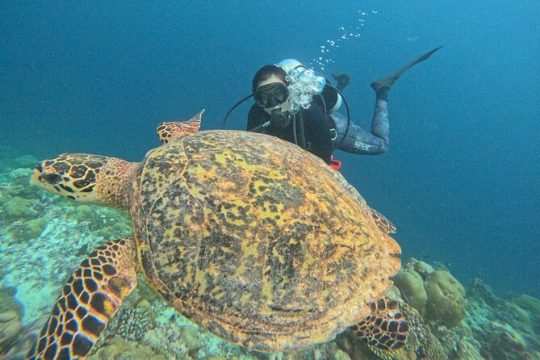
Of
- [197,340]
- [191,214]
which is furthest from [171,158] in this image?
[197,340]

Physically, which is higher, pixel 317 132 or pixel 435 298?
pixel 317 132

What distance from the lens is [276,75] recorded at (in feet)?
13.8

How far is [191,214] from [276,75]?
3.06 m

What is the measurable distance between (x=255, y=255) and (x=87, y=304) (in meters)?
1.29

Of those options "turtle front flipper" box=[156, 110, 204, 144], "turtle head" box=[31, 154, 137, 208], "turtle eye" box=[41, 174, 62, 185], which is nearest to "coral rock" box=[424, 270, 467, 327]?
"turtle front flipper" box=[156, 110, 204, 144]

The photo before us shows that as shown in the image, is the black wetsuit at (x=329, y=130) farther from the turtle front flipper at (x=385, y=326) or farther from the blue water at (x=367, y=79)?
the blue water at (x=367, y=79)

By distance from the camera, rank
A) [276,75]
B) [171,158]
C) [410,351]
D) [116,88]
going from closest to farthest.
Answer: [171,158] < [410,351] < [276,75] < [116,88]

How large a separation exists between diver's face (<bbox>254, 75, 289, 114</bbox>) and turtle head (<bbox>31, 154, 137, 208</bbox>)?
2.31m

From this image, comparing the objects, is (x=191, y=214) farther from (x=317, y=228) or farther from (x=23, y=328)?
(x=23, y=328)

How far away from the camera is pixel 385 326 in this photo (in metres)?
2.48

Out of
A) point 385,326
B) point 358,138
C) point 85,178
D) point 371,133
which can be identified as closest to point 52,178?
point 85,178

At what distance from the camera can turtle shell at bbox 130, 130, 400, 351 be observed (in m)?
1.88

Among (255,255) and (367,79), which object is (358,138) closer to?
(255,255)

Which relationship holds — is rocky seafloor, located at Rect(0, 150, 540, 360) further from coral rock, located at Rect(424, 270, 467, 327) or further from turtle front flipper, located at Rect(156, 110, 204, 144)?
turtle front flipper, located at Rect(156, 110, 204, 144)
